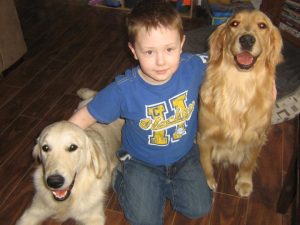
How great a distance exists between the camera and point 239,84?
6.23 feet

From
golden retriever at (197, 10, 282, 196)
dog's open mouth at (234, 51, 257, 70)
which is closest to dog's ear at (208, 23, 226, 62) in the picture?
golden retriever at (197, 10, 282, 196)

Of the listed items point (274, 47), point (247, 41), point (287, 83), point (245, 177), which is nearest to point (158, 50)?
point (247, 41)

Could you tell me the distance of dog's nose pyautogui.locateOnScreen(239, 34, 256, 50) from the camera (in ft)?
5.64

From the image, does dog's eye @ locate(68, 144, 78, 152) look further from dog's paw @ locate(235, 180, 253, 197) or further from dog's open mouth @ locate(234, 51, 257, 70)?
dog's paw @ locate(235, 180, 253, 197)

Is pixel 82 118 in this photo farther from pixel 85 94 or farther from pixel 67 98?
pixel 67 98

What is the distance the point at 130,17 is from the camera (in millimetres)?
1596

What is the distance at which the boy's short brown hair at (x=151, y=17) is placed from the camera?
1531mm

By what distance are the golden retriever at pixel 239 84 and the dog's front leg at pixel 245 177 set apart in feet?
0.51

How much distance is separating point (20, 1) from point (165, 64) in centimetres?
384

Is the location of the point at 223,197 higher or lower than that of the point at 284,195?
lower

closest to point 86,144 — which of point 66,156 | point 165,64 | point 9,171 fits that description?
point 66,156

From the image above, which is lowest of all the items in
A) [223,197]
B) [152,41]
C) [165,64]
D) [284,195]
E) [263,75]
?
[223,197]

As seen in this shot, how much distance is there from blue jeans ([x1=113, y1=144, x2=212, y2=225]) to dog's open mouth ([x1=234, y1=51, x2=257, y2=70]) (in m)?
0.62

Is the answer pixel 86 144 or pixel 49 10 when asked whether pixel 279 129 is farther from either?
pixel 49 10
